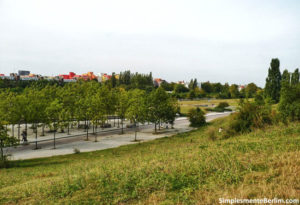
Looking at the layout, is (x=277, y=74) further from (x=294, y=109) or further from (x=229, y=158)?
(x=229, y=158)

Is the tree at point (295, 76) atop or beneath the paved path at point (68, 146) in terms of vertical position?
atop

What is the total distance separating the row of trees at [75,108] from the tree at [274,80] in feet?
100

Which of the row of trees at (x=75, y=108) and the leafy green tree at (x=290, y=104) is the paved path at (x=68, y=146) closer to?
the row of trees at (x=75, y=108)

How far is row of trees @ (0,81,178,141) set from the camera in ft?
89.0

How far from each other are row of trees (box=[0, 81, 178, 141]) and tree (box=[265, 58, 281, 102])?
30.5 meters

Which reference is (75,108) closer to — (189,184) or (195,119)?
(195,119)

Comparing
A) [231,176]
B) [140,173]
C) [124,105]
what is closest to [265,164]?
[231,176]

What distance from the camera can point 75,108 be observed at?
3322 centimetres

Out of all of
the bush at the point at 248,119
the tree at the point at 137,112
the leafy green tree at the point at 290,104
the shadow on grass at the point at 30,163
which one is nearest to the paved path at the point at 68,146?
the shadow on grass at the point at 30,163

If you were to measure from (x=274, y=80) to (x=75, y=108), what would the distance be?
47.5 meters

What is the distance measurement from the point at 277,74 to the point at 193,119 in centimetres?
2685

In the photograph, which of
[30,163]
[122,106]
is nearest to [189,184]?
[30,163]

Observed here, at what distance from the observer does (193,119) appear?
42281mm

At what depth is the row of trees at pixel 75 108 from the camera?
27125mm
